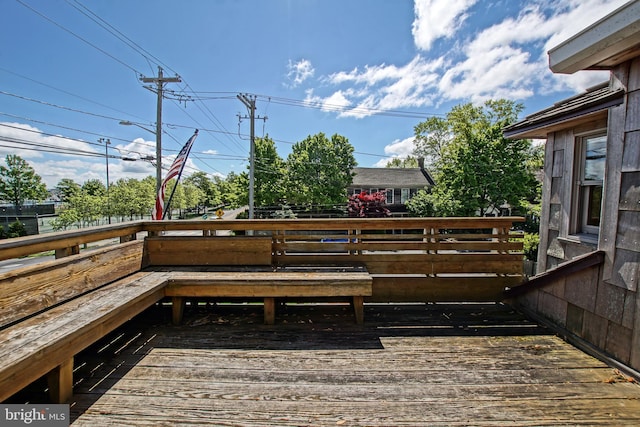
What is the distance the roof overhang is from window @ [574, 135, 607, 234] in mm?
801

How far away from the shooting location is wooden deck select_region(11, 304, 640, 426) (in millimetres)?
1526

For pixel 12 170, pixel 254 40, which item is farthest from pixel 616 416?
pixel 12 170

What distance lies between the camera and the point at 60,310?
192cm

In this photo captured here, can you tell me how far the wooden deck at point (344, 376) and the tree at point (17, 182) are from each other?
146 feet

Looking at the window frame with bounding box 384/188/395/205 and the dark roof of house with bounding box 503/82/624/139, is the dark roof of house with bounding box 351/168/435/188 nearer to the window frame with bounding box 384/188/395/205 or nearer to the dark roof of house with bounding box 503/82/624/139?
the window frame with bounding box 384/188/395/205

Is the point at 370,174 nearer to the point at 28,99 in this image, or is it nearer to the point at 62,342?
the point at 28,99

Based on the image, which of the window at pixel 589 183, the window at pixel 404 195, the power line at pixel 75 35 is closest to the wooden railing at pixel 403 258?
the window at pixel 589 183

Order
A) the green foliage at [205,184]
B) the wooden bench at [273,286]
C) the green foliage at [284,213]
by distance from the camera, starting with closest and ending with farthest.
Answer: the wooden bench at [273,286], the green foliage at [284,213], the green foliage at [205,184]

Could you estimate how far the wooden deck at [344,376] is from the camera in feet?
5.01

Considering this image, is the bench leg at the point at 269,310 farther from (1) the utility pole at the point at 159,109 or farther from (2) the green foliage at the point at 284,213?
(2) the green foliage at the point at 284,213

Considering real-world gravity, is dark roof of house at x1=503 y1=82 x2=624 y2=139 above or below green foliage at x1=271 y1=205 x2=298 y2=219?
above

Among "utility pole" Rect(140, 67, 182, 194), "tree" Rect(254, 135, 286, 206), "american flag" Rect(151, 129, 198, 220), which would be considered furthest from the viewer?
"tree" Rect(254, 135, 286, 206)

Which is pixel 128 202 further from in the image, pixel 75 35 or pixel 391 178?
pixel 391 178

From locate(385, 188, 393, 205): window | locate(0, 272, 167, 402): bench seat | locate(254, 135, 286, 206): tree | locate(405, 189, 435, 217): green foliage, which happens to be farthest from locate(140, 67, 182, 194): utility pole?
locate(385, 188, 393, 205): window
